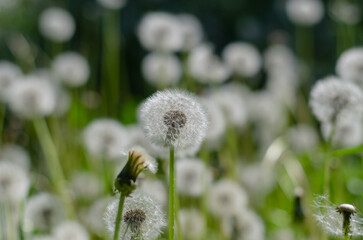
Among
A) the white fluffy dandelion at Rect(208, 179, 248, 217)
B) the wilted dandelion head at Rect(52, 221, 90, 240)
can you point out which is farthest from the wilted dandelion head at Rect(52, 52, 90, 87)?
Answer: the wilted dandelion head at Rect(52, 221, 90, 240)

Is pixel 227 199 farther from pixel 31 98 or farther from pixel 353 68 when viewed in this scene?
pixel 31 98

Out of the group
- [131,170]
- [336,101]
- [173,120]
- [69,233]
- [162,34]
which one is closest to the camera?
[131,170]

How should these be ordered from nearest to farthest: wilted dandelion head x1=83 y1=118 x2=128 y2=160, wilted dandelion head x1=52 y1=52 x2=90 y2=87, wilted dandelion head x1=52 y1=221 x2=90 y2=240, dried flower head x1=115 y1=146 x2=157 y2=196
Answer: dried flower head x1=115 y1=146 x2=157 y2=196 → wilted dandelion head x1=52 y1=221 x2=90 y2=240 → wilted dandelion head x1=83 y1=118 x2=128 y2=160 → wilted dandelion head x1=52 y1=52 x2=90 y2=87

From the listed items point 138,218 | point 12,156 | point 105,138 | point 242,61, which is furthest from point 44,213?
point 242,61

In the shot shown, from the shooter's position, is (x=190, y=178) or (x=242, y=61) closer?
(x=190, y=178)

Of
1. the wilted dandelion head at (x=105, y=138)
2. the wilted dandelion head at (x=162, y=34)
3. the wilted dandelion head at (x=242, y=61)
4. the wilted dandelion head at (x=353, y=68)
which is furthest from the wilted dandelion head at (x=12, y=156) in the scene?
the wilted dandelion head at (x=353, y=68)

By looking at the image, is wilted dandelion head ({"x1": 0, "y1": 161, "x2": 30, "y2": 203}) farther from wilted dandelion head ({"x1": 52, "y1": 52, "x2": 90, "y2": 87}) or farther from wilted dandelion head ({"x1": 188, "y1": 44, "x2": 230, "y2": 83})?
wilted dandelion head ({"x1": 52, "y1": 52, "x2": 90, "y2": 87})
